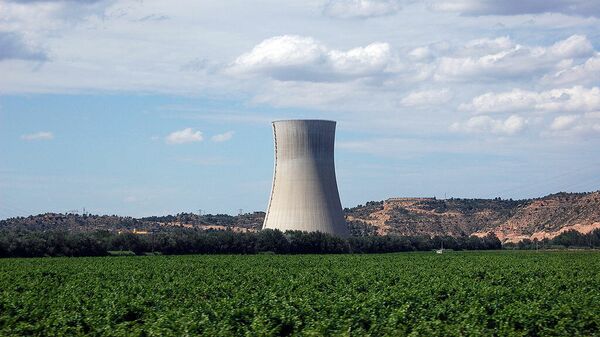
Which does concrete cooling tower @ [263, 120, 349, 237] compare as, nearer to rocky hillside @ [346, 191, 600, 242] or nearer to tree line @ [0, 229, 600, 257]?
tree line @ [0, 229, 600, 257]

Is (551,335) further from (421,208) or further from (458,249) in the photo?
(421,208)

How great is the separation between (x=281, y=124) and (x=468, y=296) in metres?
22.1

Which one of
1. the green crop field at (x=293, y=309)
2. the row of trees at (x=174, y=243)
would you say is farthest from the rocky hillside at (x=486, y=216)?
the green crop field at (x=293, y=309)

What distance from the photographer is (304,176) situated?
4019cm

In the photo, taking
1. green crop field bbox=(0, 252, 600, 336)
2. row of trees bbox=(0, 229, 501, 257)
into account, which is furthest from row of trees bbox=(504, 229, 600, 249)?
green crop field bbox=(0, 252, 600, 336)

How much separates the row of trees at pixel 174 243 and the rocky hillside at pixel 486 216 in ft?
132

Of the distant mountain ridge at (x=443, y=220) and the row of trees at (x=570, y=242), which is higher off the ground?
the distant mountain ridge at (x=443, y=220)

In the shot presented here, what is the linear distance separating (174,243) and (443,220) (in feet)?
199

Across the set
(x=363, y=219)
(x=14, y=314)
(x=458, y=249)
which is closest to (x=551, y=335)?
(x=14, y=314)

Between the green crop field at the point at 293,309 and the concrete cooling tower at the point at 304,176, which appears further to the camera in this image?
the concrete cooling tower at the point at 304,176

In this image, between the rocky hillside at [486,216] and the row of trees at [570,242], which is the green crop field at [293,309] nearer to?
the row of trees at [570,242]

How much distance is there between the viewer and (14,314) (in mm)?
15562

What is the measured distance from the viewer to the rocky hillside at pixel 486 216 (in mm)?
96562

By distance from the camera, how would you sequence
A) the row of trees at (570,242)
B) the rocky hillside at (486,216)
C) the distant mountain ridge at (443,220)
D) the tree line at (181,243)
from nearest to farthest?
1. the tree line at (181,243)
2. the row of trees at (570,242)
3. the rocky hillside at (486,216)
4. the distant mountain ridge at (443,220)
